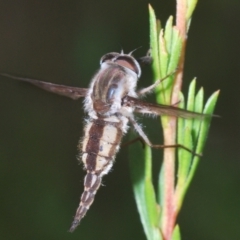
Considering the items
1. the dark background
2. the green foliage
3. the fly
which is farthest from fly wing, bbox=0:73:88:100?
the dark background

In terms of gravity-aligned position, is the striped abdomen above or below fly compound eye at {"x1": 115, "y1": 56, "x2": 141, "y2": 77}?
below

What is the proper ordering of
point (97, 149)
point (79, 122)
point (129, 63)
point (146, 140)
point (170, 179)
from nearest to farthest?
point (170, 179), point (146, 140), point (97, 149), point (129, 63), point (79, 122)

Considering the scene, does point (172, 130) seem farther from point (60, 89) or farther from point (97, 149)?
point (60, 89)

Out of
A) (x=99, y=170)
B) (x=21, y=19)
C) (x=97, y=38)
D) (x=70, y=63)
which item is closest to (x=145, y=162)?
(x=99, y=170)

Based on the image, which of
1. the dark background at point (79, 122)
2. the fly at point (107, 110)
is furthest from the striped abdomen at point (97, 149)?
the dark background at point (79, 122)

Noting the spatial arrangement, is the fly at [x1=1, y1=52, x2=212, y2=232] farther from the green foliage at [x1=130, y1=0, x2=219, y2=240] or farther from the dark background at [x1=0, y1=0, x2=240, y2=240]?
the dark background at [x1=0, y1=0, x2=240, y2=240]

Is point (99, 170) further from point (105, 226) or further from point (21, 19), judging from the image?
point (21, 19)

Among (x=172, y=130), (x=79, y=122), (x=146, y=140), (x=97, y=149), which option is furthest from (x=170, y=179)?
(x=79, y=122)
